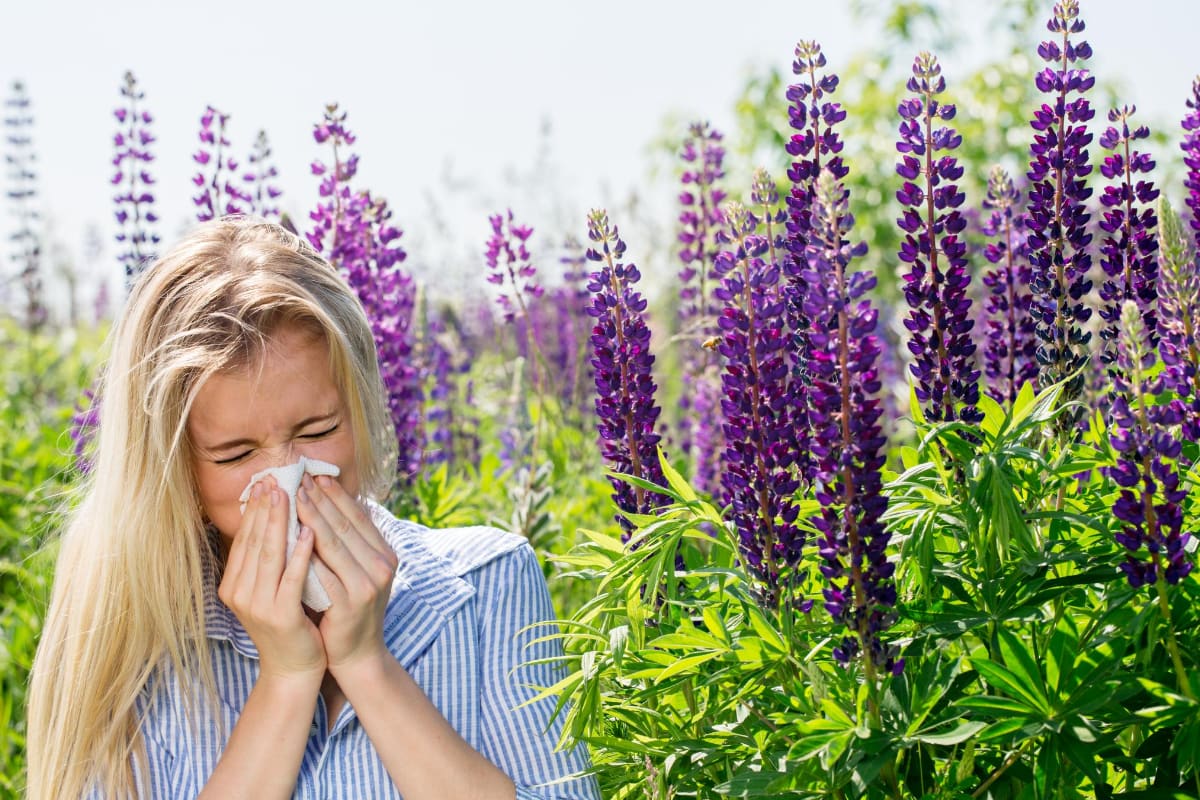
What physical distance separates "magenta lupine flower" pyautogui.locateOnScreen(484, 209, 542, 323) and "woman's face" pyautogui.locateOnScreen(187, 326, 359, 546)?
142 cm

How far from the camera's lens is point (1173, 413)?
69.8 inches

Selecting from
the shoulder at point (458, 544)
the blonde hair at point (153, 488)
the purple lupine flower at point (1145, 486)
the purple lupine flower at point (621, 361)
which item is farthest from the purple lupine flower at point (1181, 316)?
the blonde hair at point (153, 488)

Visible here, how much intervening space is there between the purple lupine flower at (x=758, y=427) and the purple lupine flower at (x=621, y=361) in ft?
0.95

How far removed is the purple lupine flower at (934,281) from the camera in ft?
6.98

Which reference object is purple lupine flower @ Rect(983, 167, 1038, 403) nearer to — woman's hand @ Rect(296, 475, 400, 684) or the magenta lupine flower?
woman's hand @ Rect(296, 475, 400, 684)

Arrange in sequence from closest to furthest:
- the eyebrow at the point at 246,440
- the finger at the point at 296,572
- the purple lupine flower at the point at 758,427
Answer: the purple lupine flower at the point at 758,427, the finger at the point at 296,572, the eyebrow at the point at 246,440

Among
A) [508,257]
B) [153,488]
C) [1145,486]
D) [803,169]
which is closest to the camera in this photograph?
[1145,486]

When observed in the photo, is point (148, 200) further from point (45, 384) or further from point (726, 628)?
point (45, 384)

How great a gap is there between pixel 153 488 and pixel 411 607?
0.53 metres

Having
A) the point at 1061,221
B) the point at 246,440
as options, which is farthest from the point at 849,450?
the point at 246,440

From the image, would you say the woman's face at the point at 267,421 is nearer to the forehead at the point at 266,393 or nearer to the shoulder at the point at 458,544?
the forehead at the point at 266,393

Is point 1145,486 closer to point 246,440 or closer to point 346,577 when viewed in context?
point 346,577

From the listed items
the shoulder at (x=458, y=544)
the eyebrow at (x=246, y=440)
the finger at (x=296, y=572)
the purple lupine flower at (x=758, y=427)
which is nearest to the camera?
the purple lupine flower at (x=758, y=427)

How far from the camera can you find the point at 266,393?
2205 millimetres
